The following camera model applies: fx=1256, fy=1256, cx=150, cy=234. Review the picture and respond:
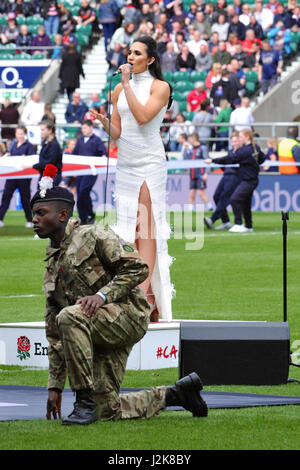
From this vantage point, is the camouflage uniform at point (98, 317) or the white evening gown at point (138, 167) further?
the white evening gown at point (138, 167)

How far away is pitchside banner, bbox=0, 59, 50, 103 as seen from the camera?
1323 inches

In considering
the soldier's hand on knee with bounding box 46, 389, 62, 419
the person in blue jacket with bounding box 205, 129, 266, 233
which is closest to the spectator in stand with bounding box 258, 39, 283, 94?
the person in blue jacket with bounding box 205, 129, 266, 233

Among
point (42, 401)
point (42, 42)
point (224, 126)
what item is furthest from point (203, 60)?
point (42, 401)

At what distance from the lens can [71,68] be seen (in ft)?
114

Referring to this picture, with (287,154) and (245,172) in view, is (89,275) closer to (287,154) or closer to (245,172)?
(245,172)

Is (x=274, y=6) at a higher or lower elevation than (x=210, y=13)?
higher

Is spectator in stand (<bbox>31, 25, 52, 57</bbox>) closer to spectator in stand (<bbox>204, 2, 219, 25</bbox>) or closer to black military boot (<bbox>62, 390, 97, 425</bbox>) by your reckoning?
spectator in stand (<bbox>204, 2, 219, 25</bbox>)

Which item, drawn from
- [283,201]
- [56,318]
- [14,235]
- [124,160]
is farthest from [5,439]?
[283,201]

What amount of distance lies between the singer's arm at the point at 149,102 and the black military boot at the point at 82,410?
3.35 meters

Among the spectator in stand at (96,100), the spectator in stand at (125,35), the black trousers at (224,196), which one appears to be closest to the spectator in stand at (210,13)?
the spectator in stand at (125,35)

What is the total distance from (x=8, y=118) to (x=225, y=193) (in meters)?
9.13

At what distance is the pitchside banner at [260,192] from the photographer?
27.2 metres

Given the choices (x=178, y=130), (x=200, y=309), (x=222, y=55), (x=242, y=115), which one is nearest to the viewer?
(x=200, y=309)

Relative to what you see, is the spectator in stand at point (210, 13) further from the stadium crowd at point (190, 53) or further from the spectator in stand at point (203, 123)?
the spectator in stand at point (203, 123)
